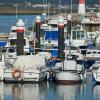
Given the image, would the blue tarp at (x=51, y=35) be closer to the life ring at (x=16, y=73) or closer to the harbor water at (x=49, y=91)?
the harbor water at (x=49, y=91)

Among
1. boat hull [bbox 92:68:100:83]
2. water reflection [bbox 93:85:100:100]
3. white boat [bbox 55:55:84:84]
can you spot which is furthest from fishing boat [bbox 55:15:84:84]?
water reflection [bbox 93:85:100:100]

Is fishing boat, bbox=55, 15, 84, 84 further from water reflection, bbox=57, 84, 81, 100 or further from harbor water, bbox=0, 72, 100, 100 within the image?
water reflection, bbox=57, 84, 81, 100

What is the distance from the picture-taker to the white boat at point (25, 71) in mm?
41812

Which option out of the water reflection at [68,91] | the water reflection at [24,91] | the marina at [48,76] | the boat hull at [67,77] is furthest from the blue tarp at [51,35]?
the water reflection at [68,91]

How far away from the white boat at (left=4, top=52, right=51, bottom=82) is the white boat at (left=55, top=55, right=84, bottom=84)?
0.96 metres

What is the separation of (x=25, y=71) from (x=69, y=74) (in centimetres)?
231

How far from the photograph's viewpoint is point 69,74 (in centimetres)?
4162

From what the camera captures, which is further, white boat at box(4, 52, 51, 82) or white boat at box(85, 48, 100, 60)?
white boat at box(85, 48, 100, 60)

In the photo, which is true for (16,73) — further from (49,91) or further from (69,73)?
(69,73)

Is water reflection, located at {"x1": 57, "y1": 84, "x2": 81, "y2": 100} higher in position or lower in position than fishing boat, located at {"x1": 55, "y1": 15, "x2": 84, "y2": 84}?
lower

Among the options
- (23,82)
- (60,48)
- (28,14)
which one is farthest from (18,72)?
(28,14)

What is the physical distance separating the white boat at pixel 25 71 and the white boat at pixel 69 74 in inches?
37.8

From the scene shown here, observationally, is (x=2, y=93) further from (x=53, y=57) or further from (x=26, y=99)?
(x=53, y=57)

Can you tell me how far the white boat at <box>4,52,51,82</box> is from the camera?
4181cm
